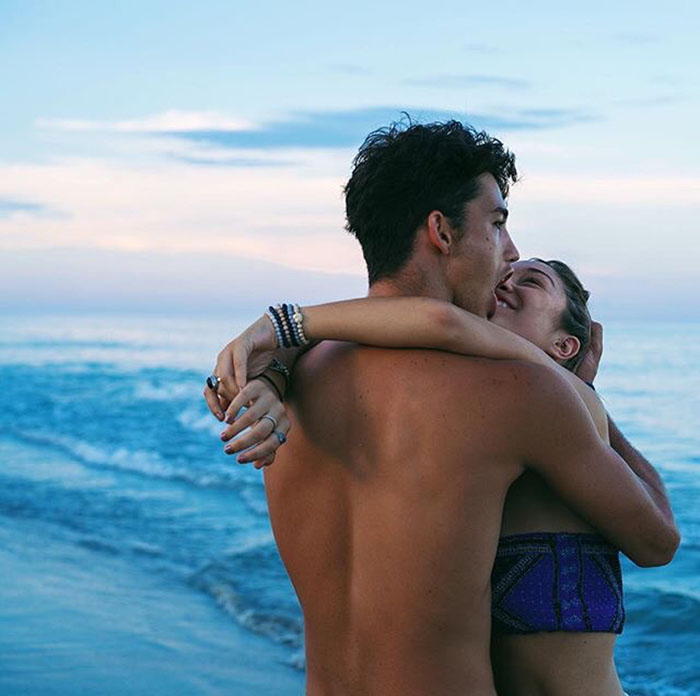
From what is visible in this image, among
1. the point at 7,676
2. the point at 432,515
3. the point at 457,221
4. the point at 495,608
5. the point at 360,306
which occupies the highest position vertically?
the point at 457,221

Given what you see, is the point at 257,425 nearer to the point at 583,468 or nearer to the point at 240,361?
the point at 240,361

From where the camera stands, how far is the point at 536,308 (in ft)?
10.1

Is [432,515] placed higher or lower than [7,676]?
higher

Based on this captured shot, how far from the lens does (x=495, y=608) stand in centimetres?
241

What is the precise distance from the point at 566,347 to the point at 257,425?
1126 mm

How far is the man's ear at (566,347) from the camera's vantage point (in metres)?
3.09

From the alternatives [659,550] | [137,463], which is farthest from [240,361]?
[137,463]

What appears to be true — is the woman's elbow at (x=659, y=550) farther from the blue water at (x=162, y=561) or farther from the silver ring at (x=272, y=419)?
the blue water at (x=162, y=561)

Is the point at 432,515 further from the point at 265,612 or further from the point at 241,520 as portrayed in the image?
the point at 241,520

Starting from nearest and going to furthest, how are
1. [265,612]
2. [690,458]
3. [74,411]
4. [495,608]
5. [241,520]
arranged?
[495,608], [265,612], [241,520], [690,458], [74,411]

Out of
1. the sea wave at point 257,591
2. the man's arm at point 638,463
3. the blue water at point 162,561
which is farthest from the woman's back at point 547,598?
the sea wave at point 257,591

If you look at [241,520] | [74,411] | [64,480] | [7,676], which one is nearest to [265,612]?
[7,676]

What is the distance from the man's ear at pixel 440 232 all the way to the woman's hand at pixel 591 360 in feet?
2.49

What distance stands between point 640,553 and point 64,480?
433 inches
